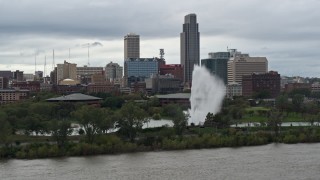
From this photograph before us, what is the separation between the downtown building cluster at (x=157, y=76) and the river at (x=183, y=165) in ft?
188

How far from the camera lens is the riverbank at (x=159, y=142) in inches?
1264

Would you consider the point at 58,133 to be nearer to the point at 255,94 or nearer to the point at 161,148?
the point at 161,148

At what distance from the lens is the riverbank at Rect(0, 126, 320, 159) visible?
3209 centimetres

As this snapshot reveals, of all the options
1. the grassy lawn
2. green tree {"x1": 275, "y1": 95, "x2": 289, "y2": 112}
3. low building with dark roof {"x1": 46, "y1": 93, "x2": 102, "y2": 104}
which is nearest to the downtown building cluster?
low building with dark roof {"x1": 46, "y1": 93, "x2": 102, "y2": 104}

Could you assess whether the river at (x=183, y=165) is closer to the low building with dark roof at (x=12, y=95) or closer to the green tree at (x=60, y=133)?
the green tree at (x=60, y=133)

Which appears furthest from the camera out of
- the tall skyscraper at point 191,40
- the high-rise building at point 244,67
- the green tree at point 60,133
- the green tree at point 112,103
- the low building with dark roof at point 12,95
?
the tall skyscraper at point 191,40

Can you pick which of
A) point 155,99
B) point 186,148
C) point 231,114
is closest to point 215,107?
point 231,114

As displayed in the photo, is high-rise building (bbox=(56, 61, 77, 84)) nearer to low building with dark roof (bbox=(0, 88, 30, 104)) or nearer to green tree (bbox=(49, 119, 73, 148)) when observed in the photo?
low building with dark roof (bbox=(0, 88, 30, 104))

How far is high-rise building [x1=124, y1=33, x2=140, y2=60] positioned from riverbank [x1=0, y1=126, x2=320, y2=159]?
408ft

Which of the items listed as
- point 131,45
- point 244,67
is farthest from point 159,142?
point 131,45

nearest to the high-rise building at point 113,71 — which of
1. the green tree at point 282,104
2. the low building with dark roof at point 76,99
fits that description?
the low building with dark roof at point 76,99

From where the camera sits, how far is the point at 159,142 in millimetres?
35031

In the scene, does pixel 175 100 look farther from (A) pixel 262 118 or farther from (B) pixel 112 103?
(A) pixel 262 118

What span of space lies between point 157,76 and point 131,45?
48.7 metres
